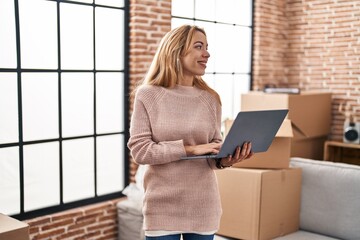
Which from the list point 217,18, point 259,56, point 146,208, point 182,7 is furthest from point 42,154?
point 259,56

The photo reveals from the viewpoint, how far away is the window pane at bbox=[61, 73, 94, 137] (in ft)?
10.6

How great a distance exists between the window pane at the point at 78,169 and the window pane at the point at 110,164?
0.26ft

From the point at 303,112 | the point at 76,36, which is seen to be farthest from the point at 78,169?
the point at 303,112

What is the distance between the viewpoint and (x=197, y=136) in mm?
1880

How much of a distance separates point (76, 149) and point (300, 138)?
6.96 ft

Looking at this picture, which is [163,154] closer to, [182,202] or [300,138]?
[182,202]

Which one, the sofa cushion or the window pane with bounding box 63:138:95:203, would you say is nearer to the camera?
the sofa cushion

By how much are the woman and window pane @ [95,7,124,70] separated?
5.41ft

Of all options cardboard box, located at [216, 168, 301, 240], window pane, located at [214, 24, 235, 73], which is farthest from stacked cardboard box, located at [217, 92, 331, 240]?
window pane, located at [214, 24, 235, 73]

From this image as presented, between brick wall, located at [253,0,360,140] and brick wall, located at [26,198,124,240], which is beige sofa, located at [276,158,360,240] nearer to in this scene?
brick wall, located at [26,198,124,240]

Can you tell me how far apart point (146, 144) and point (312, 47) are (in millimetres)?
3770

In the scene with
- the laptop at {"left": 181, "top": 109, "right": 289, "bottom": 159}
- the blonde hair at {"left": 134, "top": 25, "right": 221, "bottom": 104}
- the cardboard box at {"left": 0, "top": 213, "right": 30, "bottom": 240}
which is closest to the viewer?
the laptop at {"left": 181, "top": 109, "right": 289, "bottom": 159}

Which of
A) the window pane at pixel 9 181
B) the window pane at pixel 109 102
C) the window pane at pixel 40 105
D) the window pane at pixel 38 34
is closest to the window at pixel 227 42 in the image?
the window pane at pixel 109 102

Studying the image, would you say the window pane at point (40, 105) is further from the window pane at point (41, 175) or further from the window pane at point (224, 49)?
the window pane at point (224, 49)
